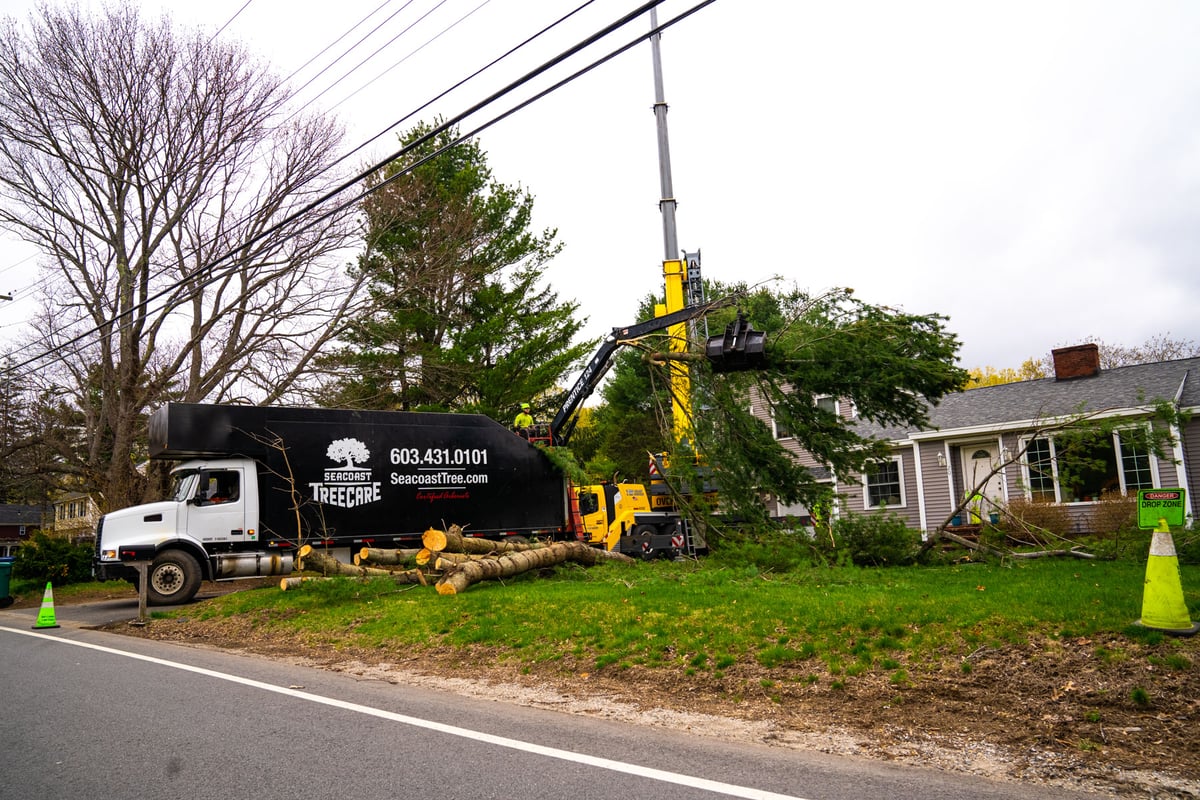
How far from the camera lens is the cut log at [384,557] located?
13047 mm

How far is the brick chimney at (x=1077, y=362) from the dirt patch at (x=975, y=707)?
1891cm

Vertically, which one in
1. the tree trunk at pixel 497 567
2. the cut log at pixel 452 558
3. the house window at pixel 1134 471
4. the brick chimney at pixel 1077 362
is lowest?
the tree trunk at pixel 497 567

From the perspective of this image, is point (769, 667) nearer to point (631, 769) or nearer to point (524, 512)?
point (631, 769)

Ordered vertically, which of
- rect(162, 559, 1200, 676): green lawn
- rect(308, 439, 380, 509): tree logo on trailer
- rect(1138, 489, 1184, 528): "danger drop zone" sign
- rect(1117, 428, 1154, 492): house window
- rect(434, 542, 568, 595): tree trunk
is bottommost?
rect(162, 559, 1200, 676): green lawn

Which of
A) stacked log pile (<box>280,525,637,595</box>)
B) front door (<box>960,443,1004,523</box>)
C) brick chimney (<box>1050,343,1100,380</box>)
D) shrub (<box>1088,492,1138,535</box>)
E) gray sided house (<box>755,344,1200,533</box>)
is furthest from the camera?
brick chimney (<box>1050,343,1100,380</box>)

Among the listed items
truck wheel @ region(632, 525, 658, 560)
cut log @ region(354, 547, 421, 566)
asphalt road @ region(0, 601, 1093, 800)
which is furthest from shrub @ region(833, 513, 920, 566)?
asphalt road @ region(0, 601, 1093, 800)

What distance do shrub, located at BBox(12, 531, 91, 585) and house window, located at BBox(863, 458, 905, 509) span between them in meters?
20.9

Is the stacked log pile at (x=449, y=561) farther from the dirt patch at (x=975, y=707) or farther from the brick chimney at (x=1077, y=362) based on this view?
the brick chimney at (x=1077, y=362)

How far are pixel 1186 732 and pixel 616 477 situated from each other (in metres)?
14.9

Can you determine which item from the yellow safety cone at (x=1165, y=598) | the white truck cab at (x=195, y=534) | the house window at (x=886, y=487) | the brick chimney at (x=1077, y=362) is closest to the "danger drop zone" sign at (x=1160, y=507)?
the yellow safety cone at (x=1165, y=598)

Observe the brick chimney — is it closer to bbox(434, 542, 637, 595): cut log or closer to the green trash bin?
bbox(434, 542, 637, 595): cut log

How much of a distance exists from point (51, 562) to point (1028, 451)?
77.6ft

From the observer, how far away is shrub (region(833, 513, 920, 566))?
42.2 ft

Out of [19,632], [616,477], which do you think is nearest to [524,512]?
[616,477]
